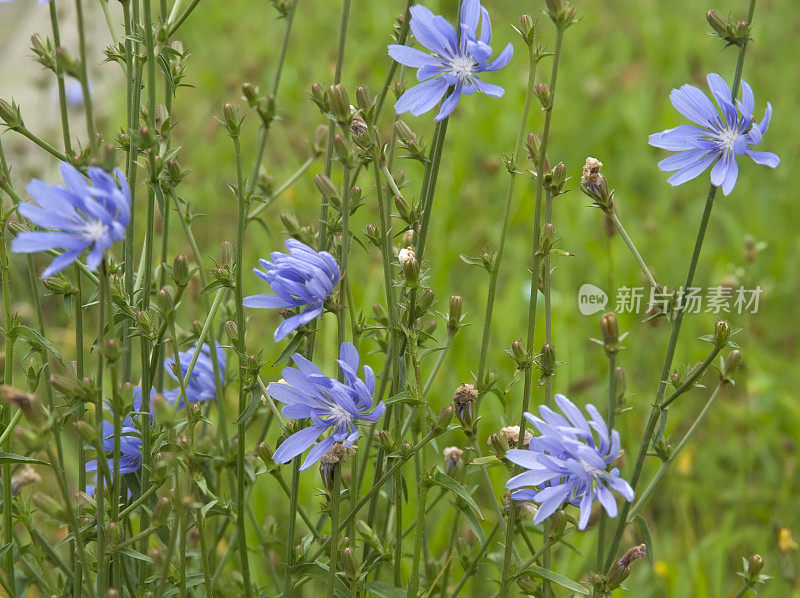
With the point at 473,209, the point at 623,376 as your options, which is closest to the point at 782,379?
the point at 473,209

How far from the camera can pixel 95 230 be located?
120 centimetres

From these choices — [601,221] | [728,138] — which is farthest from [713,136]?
[601,221]

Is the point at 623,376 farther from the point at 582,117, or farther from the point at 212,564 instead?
the point at 582,117

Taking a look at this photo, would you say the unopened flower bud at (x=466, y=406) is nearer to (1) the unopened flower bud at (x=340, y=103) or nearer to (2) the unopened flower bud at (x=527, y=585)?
(2) the unopened flower bud at (x=527, y=585)

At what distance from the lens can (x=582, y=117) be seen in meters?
4.59

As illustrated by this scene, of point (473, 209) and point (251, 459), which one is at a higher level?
point (473, 209)

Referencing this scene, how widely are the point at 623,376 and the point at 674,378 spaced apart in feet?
0.43

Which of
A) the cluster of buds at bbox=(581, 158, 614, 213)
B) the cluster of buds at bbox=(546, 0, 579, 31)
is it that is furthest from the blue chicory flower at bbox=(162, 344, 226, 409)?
the cluster of buds at bbox=(546, 0, 579, 31)

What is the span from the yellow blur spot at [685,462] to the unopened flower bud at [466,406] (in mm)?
1486

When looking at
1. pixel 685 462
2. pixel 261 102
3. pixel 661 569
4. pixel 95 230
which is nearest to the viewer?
pixel 95 230

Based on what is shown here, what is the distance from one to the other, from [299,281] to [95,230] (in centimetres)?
36

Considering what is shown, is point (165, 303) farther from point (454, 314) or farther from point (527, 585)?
point (527, 585)

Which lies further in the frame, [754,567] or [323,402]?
[754,567]

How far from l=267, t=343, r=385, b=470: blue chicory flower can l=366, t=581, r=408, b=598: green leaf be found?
0.32 metres
